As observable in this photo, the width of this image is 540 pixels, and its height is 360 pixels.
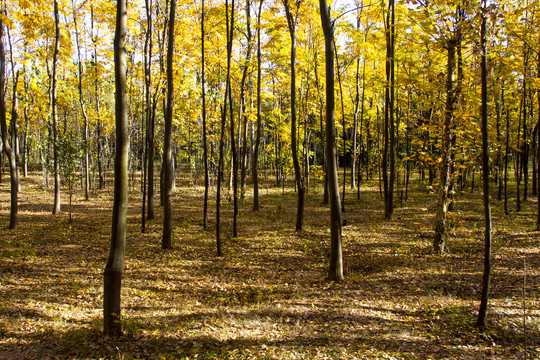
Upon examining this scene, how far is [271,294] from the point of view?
24.1 feet

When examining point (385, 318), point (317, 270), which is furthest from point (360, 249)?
point (385, 318)

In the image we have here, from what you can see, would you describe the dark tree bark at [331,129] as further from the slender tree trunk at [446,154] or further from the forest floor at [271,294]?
the slender tree trunk at [446,154]

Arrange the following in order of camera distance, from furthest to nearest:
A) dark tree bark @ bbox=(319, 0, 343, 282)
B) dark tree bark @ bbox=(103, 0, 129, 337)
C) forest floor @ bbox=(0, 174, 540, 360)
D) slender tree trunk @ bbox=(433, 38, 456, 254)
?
1. slender tree trunk @ bbox=(433, 38, 456, 254)
2. dark tree bark @ bbox=(319, 0, 343, 282)
3. forest floor @ bbox=(0, 174, 540, 360)
4. dark tree bark @ bbox=(103, 0, 129, 337)

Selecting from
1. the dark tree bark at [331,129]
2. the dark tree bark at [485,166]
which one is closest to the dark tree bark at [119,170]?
the dark tree bark at [331,129]

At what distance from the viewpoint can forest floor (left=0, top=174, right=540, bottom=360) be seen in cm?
508

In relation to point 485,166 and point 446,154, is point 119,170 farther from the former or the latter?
point 446,154

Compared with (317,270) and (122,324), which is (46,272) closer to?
(122,324)

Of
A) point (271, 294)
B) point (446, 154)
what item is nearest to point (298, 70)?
point (446, 154)

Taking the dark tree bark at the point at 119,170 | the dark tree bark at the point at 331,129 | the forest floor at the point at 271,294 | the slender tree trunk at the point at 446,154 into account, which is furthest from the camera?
the slender tree trunk at the point at 446,154

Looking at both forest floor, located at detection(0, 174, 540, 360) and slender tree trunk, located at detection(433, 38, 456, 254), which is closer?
forest floor, located at detection(0, 174, 540, 360)

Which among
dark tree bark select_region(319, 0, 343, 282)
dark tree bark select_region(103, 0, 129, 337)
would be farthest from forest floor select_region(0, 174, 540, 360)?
dark tree bark select_region(319, 0, 343, 282)

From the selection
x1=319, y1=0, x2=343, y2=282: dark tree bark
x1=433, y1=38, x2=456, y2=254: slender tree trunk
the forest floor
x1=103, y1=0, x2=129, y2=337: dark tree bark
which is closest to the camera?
x1=103, y1=0, x2=129, y2=337: dark tree bark

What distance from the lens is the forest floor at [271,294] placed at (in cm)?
508

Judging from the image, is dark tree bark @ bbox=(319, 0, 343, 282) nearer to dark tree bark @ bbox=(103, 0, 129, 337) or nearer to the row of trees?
the row of trees
